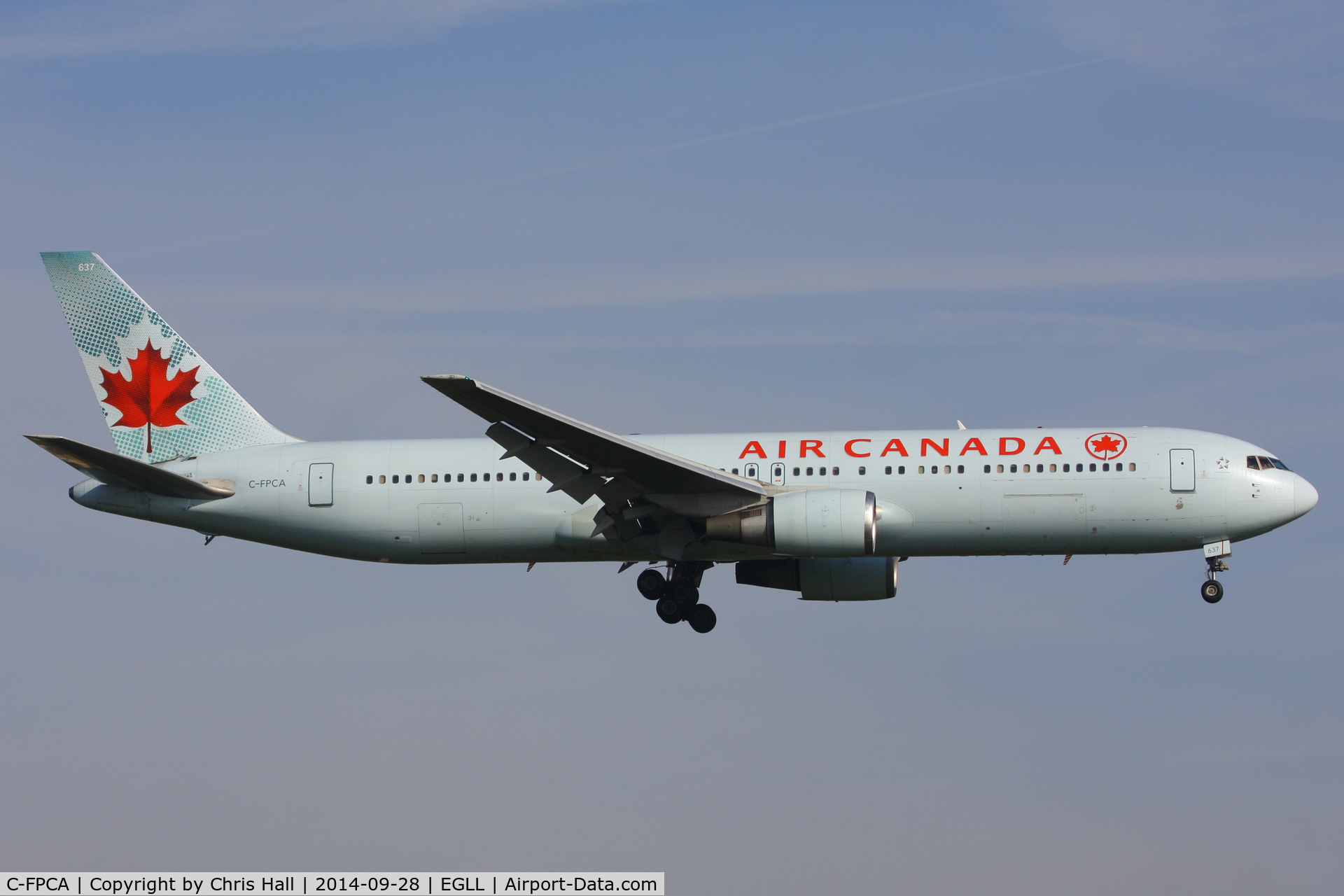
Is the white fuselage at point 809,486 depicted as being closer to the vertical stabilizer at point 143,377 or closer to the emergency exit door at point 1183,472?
the emergency exit door at point 1183,472

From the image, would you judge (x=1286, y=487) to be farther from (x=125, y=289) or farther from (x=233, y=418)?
(x=125, y=289)

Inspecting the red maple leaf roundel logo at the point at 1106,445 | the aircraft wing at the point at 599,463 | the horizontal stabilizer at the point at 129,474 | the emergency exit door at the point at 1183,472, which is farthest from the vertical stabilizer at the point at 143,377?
the emergency exit door at the point at 1183,472

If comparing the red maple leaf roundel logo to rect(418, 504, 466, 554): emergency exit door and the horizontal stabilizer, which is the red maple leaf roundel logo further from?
the horizontal stabilizer

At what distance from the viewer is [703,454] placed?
35.2 meters

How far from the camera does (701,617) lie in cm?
3697

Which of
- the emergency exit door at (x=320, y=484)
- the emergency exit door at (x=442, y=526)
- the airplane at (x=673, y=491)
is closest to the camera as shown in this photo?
the airplane at (x=673, y=491)

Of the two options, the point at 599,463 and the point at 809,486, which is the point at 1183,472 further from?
the point at 599,463

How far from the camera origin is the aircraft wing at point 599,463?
101 feet

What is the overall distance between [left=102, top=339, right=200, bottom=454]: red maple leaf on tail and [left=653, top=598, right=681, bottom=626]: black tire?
13091 mm

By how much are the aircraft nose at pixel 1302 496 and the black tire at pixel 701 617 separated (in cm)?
1364

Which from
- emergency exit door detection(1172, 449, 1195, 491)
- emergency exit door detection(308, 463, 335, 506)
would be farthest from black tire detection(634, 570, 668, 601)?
emergency exit door detection(1172, 449, 1195, 491)

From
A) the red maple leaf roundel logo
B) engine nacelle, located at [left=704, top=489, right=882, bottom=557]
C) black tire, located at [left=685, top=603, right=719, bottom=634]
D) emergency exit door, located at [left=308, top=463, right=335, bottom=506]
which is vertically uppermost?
the red maple leaf roundel logo

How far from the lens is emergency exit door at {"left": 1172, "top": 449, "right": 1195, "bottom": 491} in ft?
108

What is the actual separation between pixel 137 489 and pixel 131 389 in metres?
3.96
